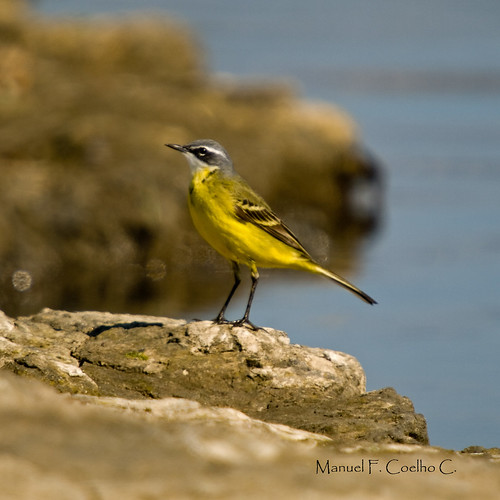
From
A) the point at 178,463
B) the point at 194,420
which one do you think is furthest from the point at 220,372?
the point at 178,463

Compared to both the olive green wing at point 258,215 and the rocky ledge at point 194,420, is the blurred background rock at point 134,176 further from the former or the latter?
the rocky ledge at point 194,420

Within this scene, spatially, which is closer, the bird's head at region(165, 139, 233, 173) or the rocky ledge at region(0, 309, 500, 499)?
the rocky ledge at region(0, 309, 500, 499)

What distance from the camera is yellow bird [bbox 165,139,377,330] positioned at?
8555mm

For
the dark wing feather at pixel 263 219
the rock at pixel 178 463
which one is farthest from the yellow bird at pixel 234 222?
the rock at pixel 178 463

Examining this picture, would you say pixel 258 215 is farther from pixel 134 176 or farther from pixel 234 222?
pixel 134 176

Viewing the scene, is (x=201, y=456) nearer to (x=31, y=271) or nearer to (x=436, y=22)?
(x=31, y=271)

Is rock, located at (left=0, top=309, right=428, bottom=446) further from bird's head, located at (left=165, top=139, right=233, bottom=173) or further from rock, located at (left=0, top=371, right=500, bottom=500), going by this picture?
bird's head, located at (left=165, top=139, right=233, bottom=173)

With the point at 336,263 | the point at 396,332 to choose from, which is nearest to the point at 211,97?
the point at 336,263

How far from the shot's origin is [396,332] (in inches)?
500

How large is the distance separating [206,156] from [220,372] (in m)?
2.10

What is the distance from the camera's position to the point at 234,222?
8.58 meters

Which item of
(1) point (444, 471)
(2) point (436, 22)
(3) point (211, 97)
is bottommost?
(1) point (444, 471)

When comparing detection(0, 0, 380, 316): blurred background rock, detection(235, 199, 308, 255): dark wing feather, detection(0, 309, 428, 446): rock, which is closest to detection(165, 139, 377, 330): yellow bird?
detection(235, 199, 308, 255): dark wing feather

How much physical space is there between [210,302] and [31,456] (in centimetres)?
899
